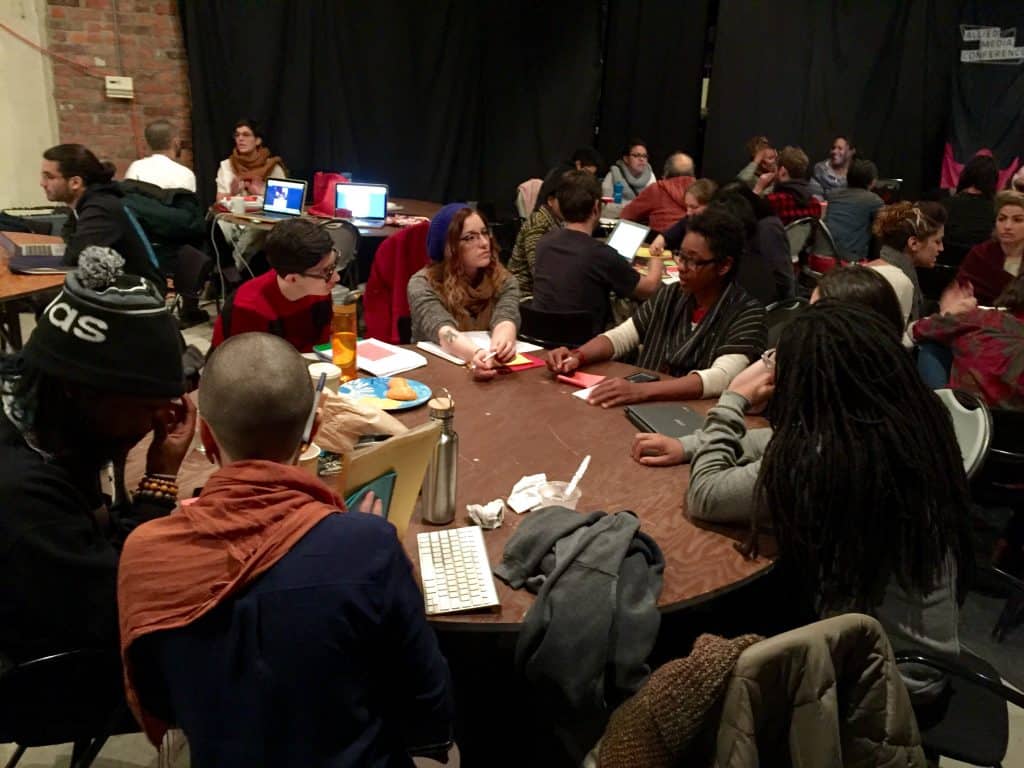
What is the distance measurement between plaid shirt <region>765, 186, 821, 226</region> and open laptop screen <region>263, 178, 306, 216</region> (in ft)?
10.6

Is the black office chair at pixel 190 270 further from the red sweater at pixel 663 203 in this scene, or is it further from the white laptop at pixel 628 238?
the red sweater at pixel 663 203

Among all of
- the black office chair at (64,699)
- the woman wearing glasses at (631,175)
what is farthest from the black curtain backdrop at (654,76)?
the black office chair at (64,699)

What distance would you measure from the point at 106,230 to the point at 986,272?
4307 mm

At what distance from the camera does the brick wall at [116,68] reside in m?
5.85

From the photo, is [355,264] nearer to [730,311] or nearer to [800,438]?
[730,311]

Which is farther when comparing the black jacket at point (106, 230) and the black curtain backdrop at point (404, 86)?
the black curtain backdrop at point (404, 86)

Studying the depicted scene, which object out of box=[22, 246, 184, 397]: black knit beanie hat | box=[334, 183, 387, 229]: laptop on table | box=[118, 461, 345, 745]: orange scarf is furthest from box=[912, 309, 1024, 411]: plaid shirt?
box=[334, 183, 387, 229]: laptop on table

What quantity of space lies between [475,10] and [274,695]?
7.76m

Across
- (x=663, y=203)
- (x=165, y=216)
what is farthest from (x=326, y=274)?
(x=663, y=203)

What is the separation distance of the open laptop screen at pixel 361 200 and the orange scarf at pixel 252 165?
2.94ft

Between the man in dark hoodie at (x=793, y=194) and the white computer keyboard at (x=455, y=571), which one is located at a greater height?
the man in dark hoodie at (x=793, y=194)

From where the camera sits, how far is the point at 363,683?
1102mm

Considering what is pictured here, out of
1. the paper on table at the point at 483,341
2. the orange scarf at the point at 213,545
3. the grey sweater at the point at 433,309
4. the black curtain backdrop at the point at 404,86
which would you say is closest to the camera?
the orange scarf at the point at 213,545

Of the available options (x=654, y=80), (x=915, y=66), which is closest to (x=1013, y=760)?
(x=654, y=80)
